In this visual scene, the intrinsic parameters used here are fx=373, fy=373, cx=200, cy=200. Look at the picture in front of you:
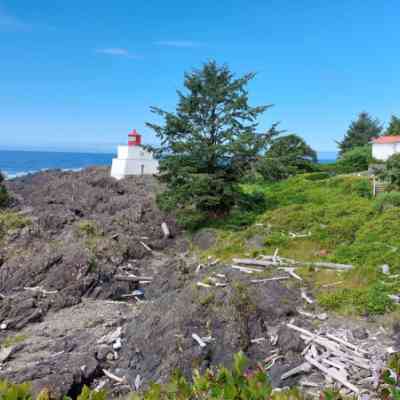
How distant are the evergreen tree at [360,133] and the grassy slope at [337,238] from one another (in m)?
34.5

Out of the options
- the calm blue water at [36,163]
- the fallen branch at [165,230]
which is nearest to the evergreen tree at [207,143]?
the fallen branch at [165,230]

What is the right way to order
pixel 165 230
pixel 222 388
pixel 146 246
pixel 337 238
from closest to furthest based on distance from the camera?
1. pixel 222 388
2. pixel 337 238
3. pixel 146 246
4. pixel 165 230

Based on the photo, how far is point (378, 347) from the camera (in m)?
8.02

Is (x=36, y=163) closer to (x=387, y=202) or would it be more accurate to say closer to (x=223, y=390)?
(x=387, y=202)

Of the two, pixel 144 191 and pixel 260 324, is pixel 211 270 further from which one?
pixel 144 191

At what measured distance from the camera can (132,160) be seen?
111 feet

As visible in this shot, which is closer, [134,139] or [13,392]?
[13,392]

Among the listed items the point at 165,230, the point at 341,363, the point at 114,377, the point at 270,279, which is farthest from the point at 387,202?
the point at 114,377

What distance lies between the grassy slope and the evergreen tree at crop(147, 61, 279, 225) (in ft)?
6.83

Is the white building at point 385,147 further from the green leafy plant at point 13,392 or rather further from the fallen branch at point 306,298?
the green leafy plant at point 13,392

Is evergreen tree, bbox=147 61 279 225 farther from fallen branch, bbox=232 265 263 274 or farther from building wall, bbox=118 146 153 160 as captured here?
building wall, bbox=118 146 153 160

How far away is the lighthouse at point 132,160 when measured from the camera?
3316cm

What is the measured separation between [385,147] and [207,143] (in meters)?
24.8

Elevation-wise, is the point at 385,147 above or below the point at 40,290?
above
